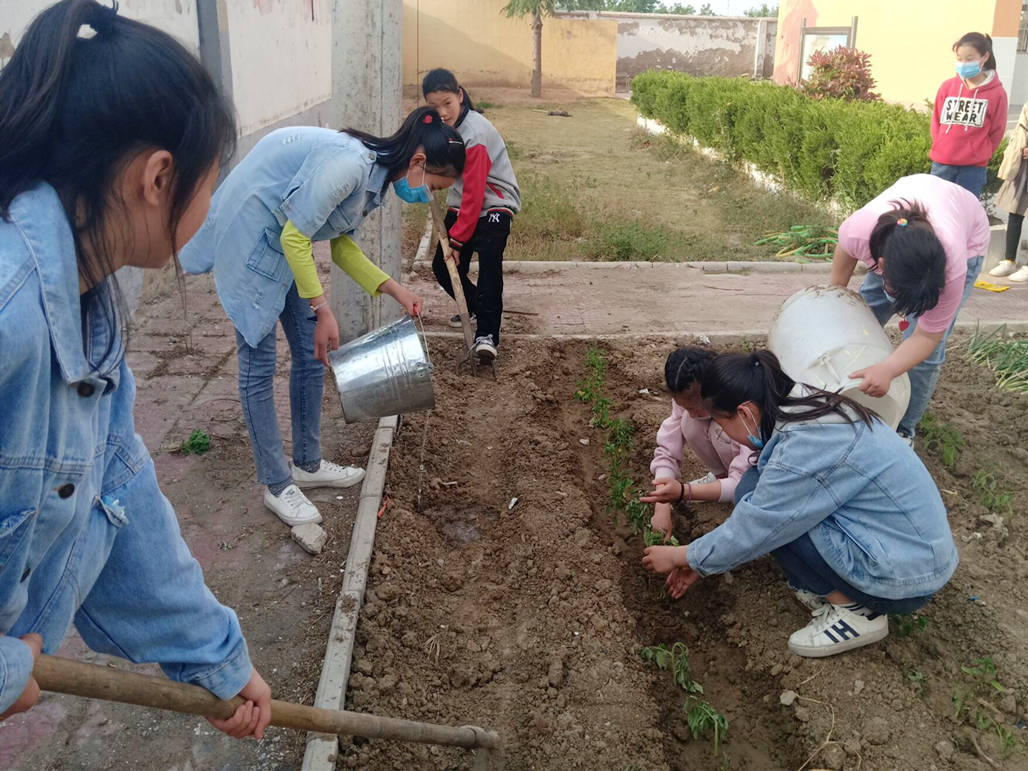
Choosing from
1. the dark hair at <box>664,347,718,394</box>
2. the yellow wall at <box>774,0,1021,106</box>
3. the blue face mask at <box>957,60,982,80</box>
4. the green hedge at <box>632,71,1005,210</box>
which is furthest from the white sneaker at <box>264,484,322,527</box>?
the yellow wall at <box>774,0,1021,106</box>

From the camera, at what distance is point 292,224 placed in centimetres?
313

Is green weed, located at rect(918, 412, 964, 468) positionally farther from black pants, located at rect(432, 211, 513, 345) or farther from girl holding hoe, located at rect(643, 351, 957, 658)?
black pants, located at rect(432, 211, 513, 345)

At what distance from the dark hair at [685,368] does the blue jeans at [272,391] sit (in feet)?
4.69

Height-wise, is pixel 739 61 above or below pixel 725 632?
above

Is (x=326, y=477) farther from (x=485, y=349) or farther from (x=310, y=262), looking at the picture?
(x=485, y=349)

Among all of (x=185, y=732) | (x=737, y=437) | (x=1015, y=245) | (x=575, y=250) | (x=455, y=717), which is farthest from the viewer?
(x=575, y=250)

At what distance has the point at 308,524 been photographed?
3.61 meters

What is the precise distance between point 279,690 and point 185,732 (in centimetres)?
30

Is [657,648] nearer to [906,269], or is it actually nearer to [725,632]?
[725,632]

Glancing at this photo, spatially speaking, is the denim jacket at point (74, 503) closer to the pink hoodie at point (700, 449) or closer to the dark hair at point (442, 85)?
the pink hoodie at point (700, 449)

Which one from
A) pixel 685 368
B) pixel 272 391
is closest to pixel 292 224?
pixel 272 391

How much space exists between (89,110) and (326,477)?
116 inches

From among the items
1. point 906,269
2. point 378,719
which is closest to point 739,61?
point 906,269

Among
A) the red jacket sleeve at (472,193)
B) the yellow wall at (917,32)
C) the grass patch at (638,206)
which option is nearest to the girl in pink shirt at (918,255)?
the red jacket sleeve at (472,193)
